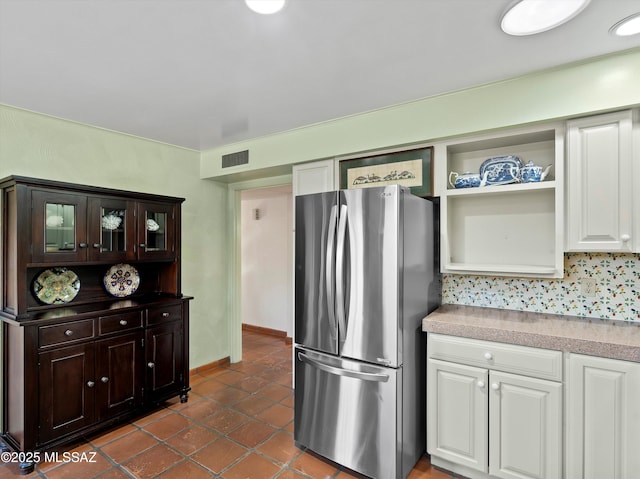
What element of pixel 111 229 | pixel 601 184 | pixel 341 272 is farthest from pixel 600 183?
pixel 111 229

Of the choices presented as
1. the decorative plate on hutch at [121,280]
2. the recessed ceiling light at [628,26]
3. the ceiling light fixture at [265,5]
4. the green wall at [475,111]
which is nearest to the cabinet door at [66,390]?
the decorative plate on hutch at [121,280]

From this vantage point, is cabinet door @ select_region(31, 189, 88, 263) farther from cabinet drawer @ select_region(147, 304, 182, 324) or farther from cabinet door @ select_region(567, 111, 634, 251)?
cabinet door @ select_region(567, 111, 634, 251)

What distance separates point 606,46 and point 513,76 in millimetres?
438

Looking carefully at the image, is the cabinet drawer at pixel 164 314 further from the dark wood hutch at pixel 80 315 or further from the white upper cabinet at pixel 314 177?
the white upper cabinet at pixel 314 177

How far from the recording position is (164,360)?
2.99 m

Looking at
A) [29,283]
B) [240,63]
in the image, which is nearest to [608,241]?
[240,63]

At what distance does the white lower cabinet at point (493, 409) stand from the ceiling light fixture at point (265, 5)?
195cm

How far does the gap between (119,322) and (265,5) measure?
242 cm

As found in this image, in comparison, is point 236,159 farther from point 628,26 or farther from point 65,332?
point 628,26

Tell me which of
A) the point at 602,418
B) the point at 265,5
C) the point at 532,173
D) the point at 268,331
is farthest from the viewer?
the point at 268,331

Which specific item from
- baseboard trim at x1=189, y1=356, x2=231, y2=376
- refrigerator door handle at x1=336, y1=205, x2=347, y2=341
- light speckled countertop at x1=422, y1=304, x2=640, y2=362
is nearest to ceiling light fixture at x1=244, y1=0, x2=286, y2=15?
refrigerator door handle at x1=336, y1=205, x2=347, y2=341

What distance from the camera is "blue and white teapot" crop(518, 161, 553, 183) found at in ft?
7.17

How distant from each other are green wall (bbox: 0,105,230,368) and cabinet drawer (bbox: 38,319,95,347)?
1176 mm

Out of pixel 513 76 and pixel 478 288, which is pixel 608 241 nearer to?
pixel 478 288
